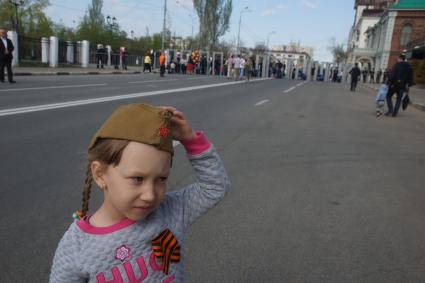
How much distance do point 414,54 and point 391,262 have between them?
146ft

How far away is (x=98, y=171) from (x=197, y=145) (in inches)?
15.8

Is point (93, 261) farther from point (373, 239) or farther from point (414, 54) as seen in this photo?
point (414, 54)

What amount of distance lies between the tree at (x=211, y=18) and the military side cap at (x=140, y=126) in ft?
222

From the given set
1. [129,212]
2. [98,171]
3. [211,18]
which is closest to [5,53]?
[98,171]

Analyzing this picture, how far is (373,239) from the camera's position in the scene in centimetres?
330

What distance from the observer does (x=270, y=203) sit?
400 cm

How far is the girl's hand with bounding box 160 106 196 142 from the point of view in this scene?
1.54 metres

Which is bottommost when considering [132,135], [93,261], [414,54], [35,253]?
[35,253]

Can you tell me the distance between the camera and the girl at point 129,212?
1372mm

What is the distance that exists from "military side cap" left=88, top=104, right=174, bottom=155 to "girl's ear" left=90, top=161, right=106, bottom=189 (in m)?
0.09

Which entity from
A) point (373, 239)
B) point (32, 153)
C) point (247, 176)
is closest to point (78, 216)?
point (373, 239)

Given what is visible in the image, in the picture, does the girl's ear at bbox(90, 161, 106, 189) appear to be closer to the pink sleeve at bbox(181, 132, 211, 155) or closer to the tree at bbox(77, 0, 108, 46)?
the pink sleeve at bbox(181, 132, 211, 155)

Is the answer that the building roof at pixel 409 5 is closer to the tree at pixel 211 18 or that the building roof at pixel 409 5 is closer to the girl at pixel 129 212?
the tree at pixel 211 18

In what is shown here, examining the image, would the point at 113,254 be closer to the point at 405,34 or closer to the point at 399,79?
the point at 399,79
